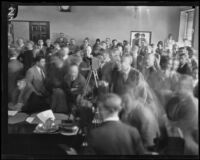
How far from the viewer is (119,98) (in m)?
1.93

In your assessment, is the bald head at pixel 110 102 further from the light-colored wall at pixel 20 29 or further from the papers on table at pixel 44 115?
the light-colored wall at pixel 20 29

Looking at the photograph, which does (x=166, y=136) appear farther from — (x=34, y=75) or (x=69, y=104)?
(x=34, y=75)

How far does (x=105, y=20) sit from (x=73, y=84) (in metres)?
0.46

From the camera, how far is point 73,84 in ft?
6.39

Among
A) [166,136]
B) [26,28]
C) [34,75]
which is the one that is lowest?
[166,136]

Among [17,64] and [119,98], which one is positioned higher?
[17,64]

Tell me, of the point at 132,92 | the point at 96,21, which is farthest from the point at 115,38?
the point at 132,92

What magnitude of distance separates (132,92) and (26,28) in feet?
2.62

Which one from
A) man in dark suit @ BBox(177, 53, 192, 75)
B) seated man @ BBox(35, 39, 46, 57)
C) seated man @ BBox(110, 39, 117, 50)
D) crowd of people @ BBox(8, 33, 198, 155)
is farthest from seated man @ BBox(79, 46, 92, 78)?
man in dark suit @ BBox(177, 53, 192, 75)

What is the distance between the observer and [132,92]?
1945 millimetres

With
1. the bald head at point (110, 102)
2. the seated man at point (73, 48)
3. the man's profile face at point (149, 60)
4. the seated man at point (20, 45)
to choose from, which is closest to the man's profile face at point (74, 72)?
the seated man at point (73, 48)

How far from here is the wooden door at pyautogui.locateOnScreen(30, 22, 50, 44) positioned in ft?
6.28

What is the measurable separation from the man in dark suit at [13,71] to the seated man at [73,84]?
1.00 ft

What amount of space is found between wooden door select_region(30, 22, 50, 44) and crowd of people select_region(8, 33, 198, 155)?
0.04m
